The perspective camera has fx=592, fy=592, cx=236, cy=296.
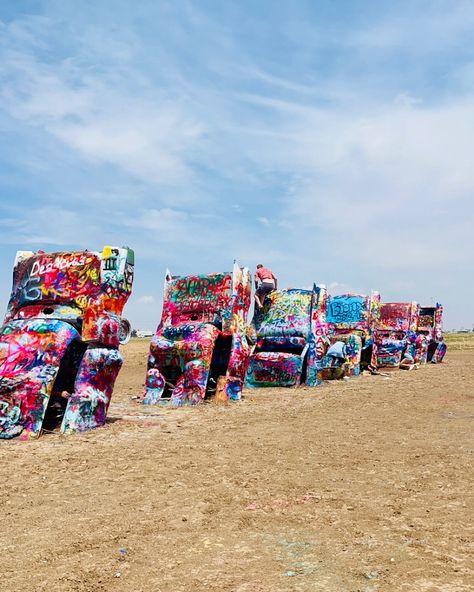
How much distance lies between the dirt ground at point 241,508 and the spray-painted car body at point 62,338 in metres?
0.42

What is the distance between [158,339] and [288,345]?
3.47m

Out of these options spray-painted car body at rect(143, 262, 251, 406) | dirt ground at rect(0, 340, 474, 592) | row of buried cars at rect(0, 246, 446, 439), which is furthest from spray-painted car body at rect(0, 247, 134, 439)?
spray-painted car body at rect(143, 262, 251, 406)

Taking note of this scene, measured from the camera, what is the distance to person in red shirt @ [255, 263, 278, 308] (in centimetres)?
1410

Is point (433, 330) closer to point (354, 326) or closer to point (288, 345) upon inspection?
point (354, 326)

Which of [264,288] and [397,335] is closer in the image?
[264,288]

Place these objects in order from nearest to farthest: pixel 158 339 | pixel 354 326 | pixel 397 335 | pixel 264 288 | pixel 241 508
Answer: pixel 241 508 < pixel 158 339 < pixel 264 288 < pixel 354 326 < pixel 397 335

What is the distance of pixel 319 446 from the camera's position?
632 cm

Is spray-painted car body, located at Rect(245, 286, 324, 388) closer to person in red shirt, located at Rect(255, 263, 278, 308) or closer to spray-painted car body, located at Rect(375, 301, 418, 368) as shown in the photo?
person in red shirt, located at Rect(255, 263, 278, 308)

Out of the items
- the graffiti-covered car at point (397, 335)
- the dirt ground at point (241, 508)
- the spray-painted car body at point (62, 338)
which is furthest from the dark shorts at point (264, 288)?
the dirt ground at point (241, 508)

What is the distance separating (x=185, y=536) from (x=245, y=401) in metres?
6.67

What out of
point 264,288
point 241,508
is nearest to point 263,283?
point 264,288

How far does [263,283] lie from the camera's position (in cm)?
1412

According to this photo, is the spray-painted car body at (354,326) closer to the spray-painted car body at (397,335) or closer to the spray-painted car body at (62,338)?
the spray-painted car body at (397,335)

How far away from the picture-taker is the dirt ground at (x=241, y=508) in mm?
3057
